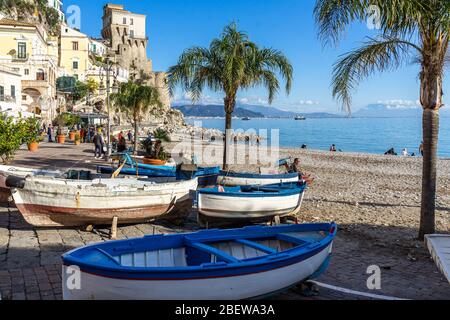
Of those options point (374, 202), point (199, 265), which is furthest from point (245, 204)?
point (374, 202)

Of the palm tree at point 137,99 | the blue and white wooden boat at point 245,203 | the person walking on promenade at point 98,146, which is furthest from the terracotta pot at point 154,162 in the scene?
the palm tree at point 137,99

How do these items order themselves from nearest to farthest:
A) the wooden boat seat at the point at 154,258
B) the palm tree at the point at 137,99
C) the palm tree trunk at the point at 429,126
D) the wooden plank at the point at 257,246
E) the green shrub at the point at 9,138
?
the wooden boat seat at the point at 154,258, the wooden plank at the point at 257,246, the palm tree trunk at the point at 429,126, the green shrub at the point at 9,138, the palm tree at the point at 137,99

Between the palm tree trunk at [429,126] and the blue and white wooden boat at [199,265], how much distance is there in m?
4.04

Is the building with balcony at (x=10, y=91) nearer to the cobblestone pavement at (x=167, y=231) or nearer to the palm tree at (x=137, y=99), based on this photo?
the palm tree at (x=137, y=99)

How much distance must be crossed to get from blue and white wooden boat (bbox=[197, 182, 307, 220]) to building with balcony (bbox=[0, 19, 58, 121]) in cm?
4206

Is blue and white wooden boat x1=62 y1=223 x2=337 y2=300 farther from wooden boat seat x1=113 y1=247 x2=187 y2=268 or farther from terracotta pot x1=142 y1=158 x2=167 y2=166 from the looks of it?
terracotta pot x1=142 y1=158 x2=167 y2=166

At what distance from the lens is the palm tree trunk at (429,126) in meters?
9.88

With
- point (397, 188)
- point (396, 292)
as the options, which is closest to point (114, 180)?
point (396, 292)

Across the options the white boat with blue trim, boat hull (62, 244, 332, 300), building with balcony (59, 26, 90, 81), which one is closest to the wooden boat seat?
boat hull (62, 244, 332, 300)

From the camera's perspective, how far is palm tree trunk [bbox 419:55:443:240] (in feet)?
32.4

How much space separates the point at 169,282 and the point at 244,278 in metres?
1.05

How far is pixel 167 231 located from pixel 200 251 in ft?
15.3

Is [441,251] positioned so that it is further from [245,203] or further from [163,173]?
[163,173]

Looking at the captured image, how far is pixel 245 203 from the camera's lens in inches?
439
